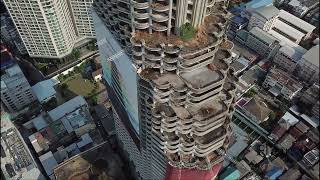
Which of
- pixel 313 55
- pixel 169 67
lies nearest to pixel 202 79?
pixel 169 67

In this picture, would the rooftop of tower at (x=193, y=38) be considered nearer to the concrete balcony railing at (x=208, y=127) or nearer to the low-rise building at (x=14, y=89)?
the concrete balcony railing at (x=208, y=127)

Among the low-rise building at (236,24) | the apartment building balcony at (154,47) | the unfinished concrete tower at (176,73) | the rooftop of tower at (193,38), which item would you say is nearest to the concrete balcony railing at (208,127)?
the unfinished concrete tower at (176,73)

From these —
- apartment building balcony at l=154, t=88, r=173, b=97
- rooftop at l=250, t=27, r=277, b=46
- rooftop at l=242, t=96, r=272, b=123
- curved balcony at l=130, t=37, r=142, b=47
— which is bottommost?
rooftop at l=242, t=96, r=272, b=123

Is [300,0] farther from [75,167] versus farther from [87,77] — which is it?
[75,167]

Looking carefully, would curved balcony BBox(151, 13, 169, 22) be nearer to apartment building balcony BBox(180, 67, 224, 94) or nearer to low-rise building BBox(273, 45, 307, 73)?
apartment building balcony BBox(180, 67, 224, 94)

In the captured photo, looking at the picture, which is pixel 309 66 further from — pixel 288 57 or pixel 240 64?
pixel 240 64

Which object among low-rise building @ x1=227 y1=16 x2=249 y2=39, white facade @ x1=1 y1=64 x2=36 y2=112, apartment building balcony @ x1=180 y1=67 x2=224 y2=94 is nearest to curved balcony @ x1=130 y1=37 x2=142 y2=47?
apartment building balcony @ x1=180 y1=67 x2=224 y2=94
